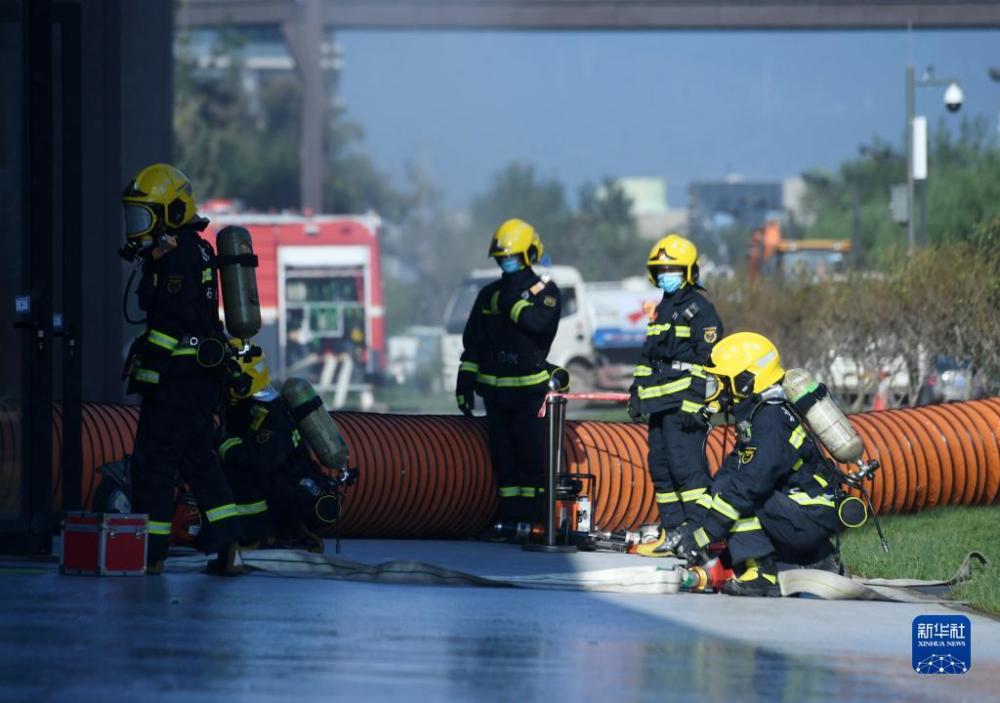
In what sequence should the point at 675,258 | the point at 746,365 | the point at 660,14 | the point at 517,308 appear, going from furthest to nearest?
the point at 660,14 → the point at 517,308 → the point at 675,258 → the point at 746,365

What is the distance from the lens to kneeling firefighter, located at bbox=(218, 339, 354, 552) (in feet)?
30.7

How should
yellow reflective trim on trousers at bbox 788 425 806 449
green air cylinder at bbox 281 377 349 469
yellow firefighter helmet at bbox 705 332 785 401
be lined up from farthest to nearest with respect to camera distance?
green air cylinder at bbox 281 377 349 469 < yellow firefighter helmet at bbox 705 332 785 401 < yellow reflective trim on trousers at bbox 788 425 806 449

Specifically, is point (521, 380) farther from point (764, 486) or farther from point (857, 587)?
point (857, 587)

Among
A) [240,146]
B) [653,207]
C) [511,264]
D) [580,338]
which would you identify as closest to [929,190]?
[580,338]

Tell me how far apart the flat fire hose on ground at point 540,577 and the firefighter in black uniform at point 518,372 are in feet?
7.00

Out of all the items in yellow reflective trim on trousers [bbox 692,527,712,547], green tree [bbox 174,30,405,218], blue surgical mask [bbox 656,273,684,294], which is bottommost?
yellow reflective trim on trousers [bbox 692,527,712,547]

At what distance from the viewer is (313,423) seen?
9648 mm

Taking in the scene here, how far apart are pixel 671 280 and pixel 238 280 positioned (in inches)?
112

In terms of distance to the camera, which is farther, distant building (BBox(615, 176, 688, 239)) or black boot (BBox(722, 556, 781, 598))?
distant building (BBox(615, 176, 688, 239))

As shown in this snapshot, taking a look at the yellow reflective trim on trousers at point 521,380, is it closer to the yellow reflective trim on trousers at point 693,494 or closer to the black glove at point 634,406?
the black glove at point 634,406

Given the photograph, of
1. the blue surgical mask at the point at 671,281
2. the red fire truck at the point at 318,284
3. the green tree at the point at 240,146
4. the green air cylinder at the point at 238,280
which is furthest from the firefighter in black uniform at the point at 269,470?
the green tree at the point at 240,146

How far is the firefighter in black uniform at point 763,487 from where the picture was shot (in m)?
8.52

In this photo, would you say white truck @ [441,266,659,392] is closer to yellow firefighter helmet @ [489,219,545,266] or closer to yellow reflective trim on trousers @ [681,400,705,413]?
yellow firefighter helmet @ [489,219,545,266]

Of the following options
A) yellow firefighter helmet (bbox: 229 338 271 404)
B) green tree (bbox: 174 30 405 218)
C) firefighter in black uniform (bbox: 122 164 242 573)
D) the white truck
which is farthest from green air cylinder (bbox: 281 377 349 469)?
green tree (bbox: 174 30 405 218)
